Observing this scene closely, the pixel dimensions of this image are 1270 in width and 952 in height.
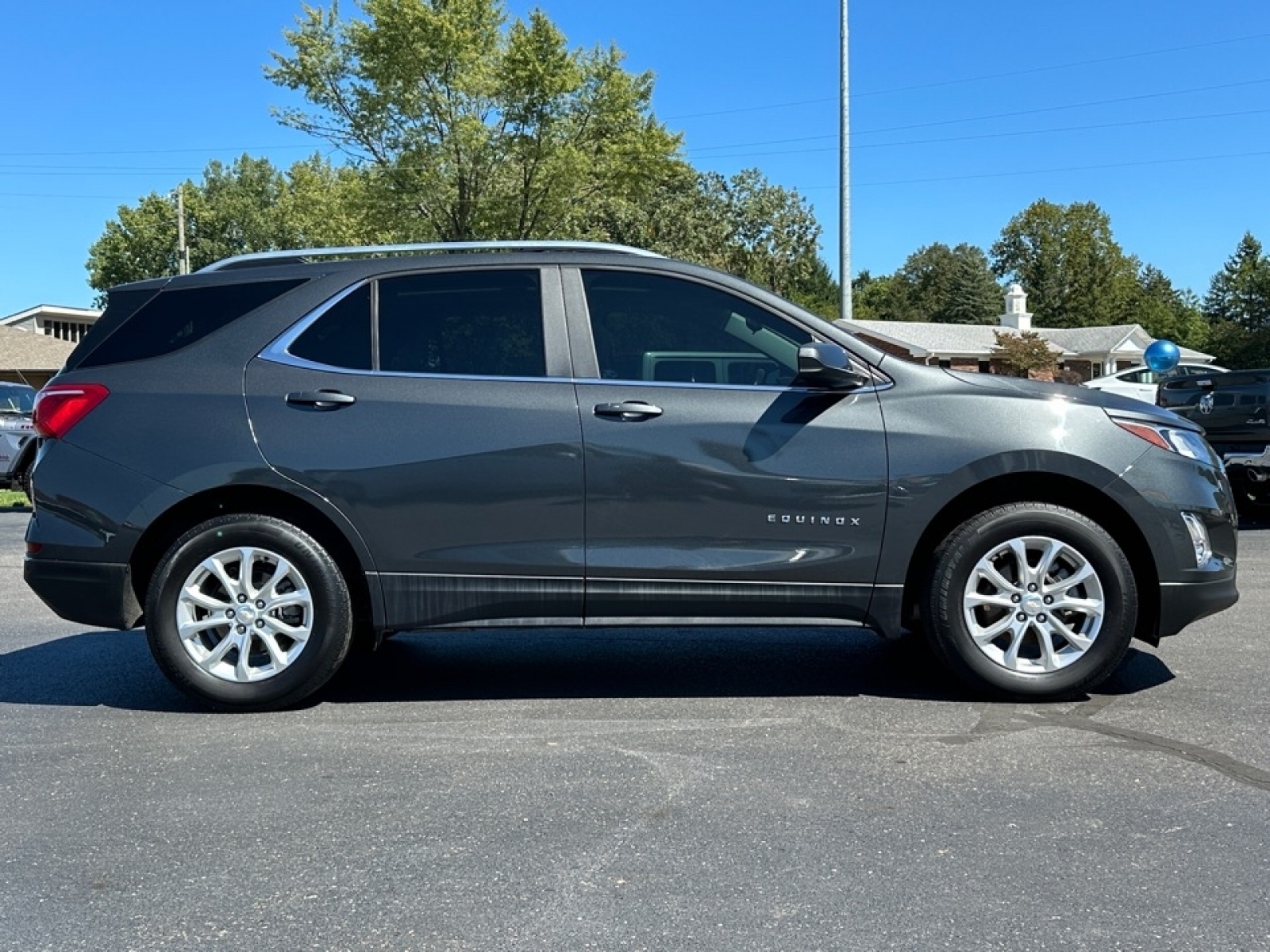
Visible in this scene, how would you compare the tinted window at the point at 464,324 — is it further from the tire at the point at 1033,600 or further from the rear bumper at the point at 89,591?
the tire at the point at 1033,600

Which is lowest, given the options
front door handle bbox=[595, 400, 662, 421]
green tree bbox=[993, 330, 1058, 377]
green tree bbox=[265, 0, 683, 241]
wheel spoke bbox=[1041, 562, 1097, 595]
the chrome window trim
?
wheel spoke bbox=[1041, 562, 1097, 595]

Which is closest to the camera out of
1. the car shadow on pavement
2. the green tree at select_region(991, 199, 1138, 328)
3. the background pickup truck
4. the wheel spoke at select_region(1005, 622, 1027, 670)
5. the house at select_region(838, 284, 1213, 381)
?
the wheel spoke at select_region(1005, 622, 1027, 670)

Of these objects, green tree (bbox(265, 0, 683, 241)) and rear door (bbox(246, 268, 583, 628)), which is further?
green tree (bbox(265, 0, 683, 241))

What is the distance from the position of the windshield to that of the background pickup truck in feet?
52.2

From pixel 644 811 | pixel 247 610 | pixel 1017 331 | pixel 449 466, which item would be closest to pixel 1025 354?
pixel 1017 331

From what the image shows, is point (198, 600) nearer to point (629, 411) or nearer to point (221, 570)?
point (221, 570)

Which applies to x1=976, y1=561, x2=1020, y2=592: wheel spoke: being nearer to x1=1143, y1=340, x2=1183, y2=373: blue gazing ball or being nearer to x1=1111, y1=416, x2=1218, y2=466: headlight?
x1=1111, y1=416, x2=1218, y2=466: headlight

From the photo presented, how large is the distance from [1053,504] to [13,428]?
1736cm

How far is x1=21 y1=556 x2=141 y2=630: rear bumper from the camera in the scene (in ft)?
16.3

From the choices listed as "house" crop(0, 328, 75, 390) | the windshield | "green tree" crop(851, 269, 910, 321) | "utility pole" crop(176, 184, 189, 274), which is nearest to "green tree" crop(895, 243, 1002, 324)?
"green tree" crop(851, 269, 910, 321)

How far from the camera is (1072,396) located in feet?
16.4

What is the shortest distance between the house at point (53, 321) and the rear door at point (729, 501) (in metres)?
60.1

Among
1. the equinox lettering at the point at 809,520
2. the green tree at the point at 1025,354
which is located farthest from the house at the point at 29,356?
the equinox lettering at the point at 809,520

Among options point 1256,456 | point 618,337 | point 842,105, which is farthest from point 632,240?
point 618,337
